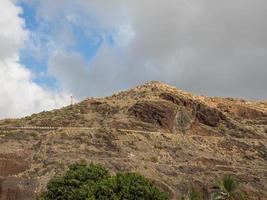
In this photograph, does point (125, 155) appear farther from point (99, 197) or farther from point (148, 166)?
point (99, 197)

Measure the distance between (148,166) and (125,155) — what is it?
15.2 feet

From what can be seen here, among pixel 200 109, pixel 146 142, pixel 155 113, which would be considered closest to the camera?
pixel 146 142

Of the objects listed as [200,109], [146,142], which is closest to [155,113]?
[146,142]

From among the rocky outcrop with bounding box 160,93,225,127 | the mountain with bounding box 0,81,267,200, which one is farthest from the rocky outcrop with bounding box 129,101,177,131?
the rocky outcrop with bounding box 160,93,225,127

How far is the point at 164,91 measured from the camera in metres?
111

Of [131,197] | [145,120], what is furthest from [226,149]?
[131,197]

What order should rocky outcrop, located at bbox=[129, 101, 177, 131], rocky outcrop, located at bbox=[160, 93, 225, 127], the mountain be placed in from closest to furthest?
the mountain → rocky outcrop, located at bbox=[129, 101, 177, 131] → rocky outcrop, located at bbox=[160, 93, 225, 127]

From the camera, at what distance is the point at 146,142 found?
91.1 metres

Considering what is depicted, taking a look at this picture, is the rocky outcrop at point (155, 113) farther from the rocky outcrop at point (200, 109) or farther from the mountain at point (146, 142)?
the rocky outcrop at point (200, 109)

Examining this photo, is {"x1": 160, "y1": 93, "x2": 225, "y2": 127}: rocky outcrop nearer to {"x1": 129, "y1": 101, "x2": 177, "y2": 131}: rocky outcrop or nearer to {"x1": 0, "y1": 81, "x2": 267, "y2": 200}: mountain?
{"x1": 0, "y1": 81, "x2": 267, "y2": 200}: mountain

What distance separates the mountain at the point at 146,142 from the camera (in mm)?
78375

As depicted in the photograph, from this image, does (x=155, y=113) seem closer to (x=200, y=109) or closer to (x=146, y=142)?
(x=146, y=142)

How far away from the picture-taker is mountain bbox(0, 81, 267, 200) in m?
78.4

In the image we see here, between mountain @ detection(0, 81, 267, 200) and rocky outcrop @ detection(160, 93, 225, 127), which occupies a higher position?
rocky outcrop @ detection(160, 93, 225, 127)
